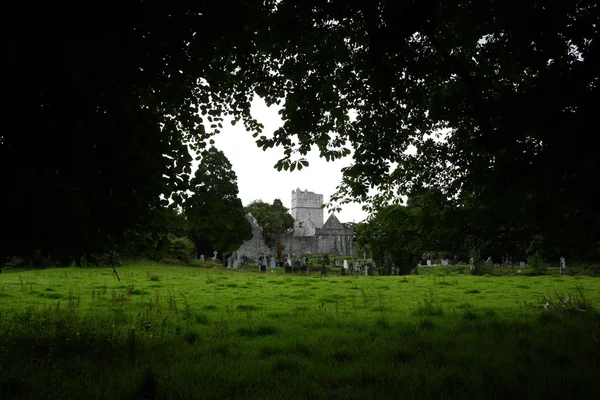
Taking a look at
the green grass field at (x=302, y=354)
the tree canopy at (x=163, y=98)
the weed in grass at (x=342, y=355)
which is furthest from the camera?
the weed in grass at (x=342, y=355)

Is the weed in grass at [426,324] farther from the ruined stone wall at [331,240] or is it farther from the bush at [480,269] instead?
the ruined stone wall at [331,240]

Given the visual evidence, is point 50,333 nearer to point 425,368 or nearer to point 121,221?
point 121,221

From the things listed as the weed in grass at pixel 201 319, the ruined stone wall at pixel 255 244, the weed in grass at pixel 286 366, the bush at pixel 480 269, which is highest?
the ruined stone wall at pixel 255 244

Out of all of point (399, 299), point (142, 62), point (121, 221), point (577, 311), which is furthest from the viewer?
point (399, 299)

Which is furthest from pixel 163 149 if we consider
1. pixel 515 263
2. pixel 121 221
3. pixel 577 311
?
pixel 515 263

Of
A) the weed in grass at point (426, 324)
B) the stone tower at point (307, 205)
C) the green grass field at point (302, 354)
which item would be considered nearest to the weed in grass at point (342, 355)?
the green grass field at point (302, 354)

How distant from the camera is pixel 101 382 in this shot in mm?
3650

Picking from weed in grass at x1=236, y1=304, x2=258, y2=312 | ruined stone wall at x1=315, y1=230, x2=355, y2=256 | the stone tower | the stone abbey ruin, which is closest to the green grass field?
weed in grass at x1=236, y1=304, x2=258, y2=312

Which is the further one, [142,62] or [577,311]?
[577,311]

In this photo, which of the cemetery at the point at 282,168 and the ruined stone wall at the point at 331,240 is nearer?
the cemetery at the point at 282,168

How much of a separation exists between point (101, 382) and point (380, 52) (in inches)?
152

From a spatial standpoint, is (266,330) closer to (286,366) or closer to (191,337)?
(191,337)

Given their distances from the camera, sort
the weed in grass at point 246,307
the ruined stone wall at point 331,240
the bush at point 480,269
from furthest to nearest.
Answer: the ruined stone wall at point 331,240 < the bush at point 480,269 < the weed in grass at point 246,307

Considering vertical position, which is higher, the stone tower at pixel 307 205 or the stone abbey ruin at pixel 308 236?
the stone tower at pixel 307 205
